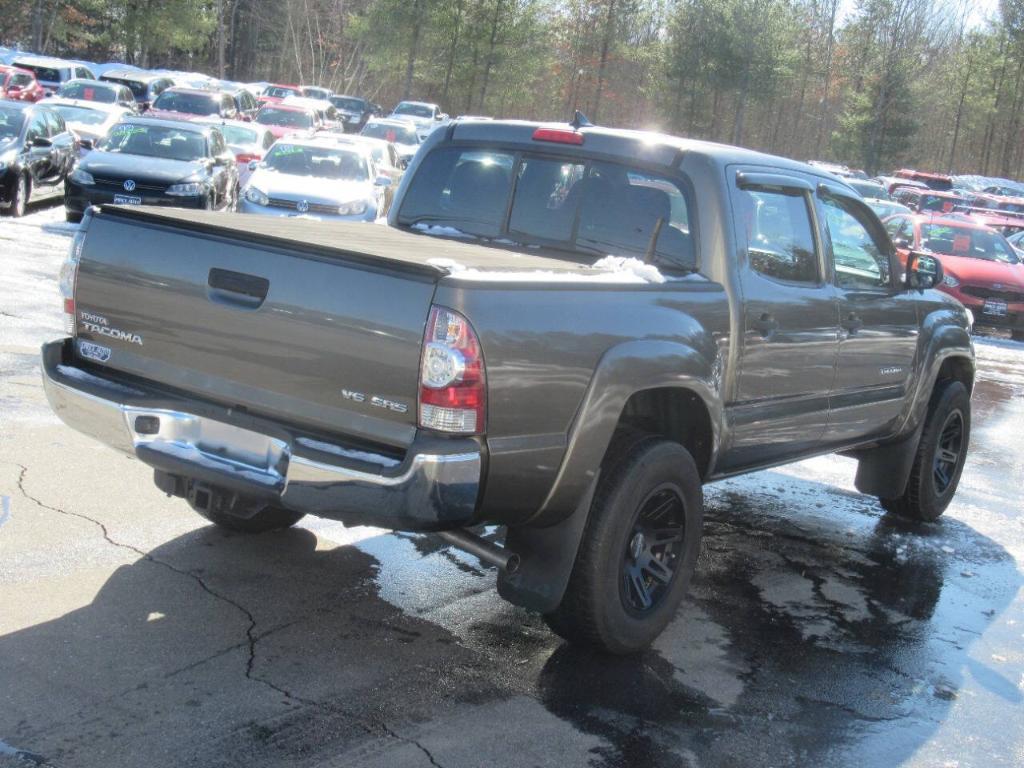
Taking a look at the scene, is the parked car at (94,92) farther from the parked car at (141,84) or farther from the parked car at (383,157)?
the parked car at (383,157)

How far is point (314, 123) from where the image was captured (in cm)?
3344

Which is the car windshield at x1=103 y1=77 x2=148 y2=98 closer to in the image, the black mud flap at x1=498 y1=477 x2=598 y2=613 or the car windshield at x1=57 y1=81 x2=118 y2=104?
the car windshield at x1=57 y1=81 x2=118 y2=104

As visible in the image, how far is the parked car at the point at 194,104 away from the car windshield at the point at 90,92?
9.78 feet

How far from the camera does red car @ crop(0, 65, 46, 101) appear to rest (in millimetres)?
31781

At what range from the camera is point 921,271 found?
681 cm

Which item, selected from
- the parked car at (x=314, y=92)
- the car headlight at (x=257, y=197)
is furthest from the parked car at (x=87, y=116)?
the parked car at (x=314, y=92)

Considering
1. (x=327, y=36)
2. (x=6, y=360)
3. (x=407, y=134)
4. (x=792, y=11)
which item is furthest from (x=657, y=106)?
(x=6, y=360)

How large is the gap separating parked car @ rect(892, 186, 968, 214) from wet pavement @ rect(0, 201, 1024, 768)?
30.1 metres

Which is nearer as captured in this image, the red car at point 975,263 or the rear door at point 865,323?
the rear door at point 865,323

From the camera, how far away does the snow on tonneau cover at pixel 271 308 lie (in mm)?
3914

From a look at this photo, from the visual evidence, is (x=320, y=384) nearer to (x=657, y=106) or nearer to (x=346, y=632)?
(x=346, y=632)

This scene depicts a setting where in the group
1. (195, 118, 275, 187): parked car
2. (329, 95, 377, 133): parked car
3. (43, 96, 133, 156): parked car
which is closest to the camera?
(195, 118, 275, 187): parked car

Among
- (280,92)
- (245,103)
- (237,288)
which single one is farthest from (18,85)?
(237,288)

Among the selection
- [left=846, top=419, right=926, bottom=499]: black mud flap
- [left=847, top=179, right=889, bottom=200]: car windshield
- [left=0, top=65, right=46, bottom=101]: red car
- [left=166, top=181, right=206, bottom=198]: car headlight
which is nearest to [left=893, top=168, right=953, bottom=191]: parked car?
[left=847, top=179, right=889, bottom=200]: car windshield
